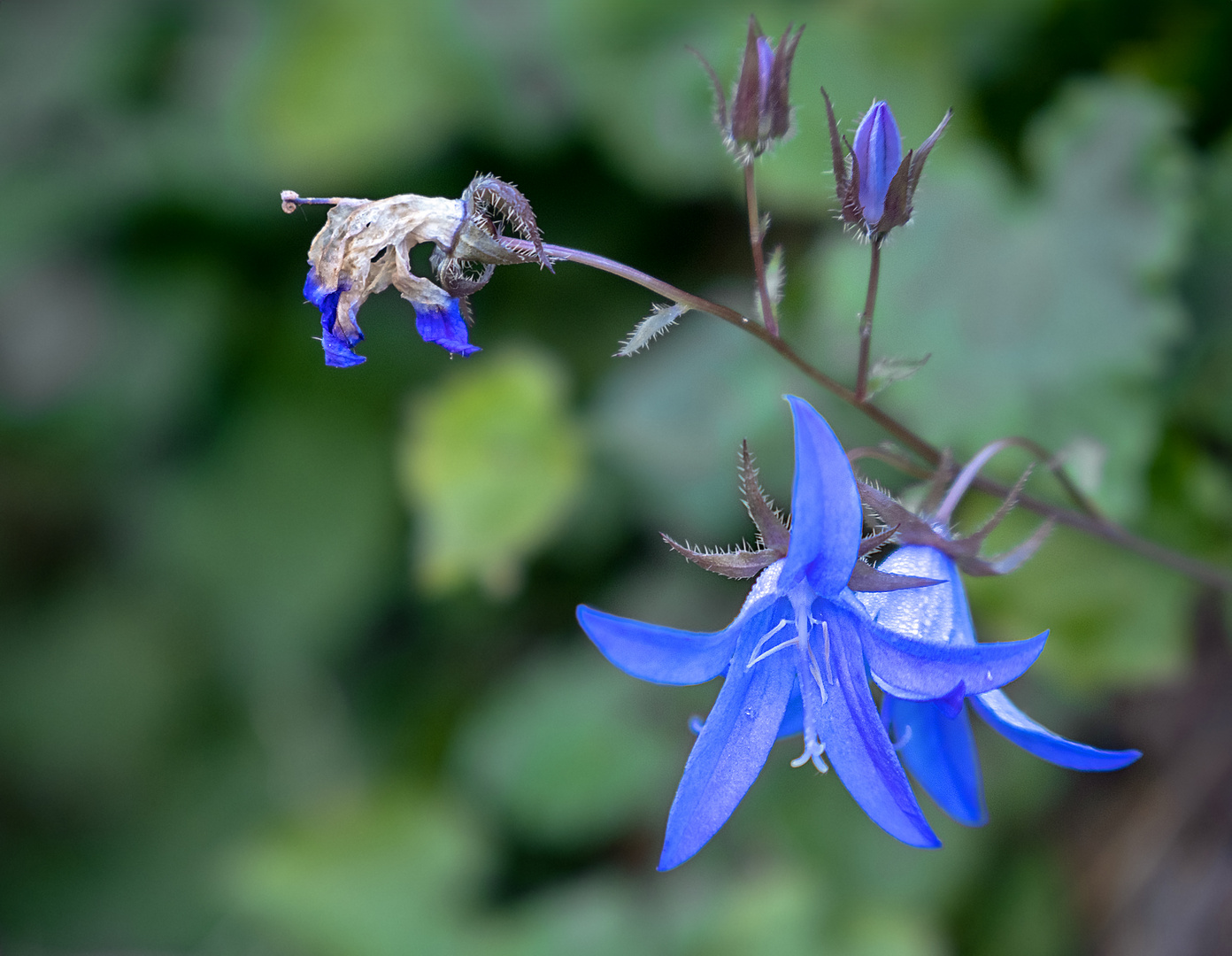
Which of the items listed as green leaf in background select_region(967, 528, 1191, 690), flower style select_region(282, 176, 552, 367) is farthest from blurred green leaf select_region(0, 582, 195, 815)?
flower style select_region(282, 176, 552, 367)

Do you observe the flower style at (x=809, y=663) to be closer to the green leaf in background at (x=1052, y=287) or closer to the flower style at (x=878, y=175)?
the flower style at (x=878, y=175)

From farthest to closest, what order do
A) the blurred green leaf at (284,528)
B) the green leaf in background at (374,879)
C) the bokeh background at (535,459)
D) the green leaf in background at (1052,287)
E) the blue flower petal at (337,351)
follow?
1. the blurred green leaf at (284,528)
2. the green leaf in background at (374,879)
3. the bokeh background at (535,459)
4. the green leaf in background at (1052,287)
5. the blue flower petal at (337,351)

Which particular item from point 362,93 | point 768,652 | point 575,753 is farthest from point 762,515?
point 362,93

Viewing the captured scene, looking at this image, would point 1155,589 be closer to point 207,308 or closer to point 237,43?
point 207,308

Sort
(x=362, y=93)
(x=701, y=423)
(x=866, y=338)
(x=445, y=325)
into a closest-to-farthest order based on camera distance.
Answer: (x=445, y=325) < (x=866, y=338) < (x=701, y=423) < (x=362, y=93)

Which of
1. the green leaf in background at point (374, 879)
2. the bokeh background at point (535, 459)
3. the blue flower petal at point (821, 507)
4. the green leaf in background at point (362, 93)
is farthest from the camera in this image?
the green leaf in background at point (362, 93)

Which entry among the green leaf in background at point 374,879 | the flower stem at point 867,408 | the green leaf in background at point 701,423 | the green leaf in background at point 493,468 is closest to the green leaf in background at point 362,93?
the green leaf in background at point 493,468

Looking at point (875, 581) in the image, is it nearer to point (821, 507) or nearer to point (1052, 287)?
point (821, 507)
